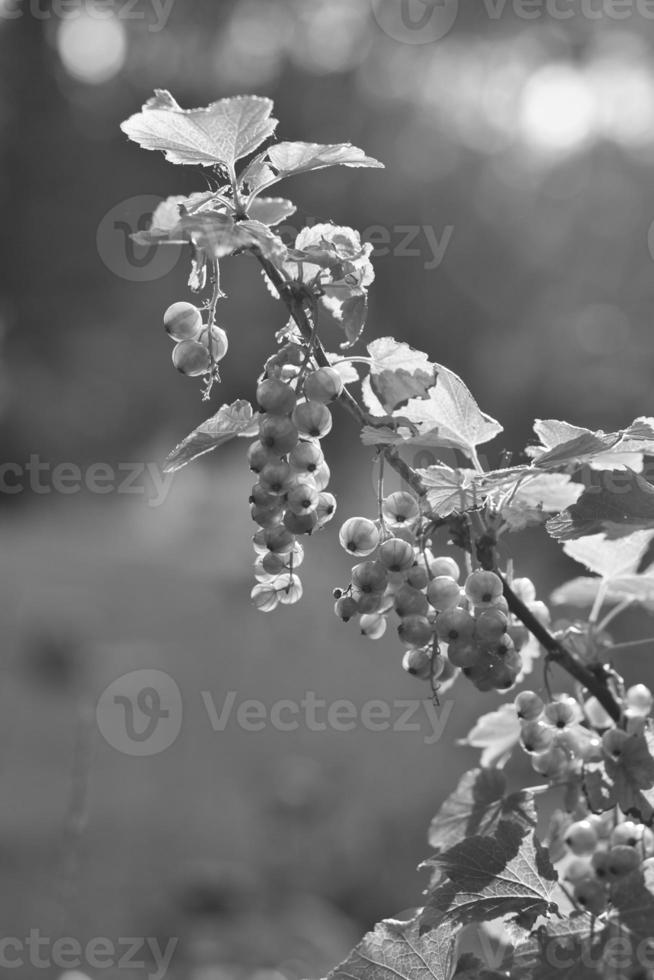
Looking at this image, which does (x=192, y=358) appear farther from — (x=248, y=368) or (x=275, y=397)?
(x=248, y=368)

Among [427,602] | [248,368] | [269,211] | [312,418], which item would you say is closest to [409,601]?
[427,602]

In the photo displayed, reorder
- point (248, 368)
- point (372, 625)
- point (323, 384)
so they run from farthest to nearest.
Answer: point (248, 368), point (372, 625), point (323, 384)

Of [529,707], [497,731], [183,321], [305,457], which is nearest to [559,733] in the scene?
[529,707]

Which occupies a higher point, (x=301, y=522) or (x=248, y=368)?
(x=301, y=522)

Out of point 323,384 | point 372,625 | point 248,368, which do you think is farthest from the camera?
point 248,368

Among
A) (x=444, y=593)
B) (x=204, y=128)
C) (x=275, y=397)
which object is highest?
(x=204, y=128)

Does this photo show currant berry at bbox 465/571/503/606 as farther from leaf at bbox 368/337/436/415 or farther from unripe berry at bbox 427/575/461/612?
leaf at bbox 368/337/436/415

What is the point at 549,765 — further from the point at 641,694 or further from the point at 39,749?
the point at 39,749

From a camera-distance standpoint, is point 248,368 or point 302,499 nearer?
point 302,499
